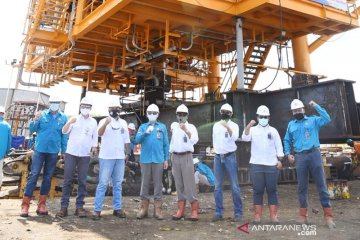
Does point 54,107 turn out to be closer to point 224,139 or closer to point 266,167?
point 224,139

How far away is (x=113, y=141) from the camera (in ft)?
17.2

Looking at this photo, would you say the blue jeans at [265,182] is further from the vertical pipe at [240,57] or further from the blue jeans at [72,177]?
the vertical pipe at [240,57]

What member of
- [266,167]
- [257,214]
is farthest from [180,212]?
[266,167]

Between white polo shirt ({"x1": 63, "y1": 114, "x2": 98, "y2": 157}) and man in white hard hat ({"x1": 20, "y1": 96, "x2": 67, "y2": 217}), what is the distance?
10.9 inches

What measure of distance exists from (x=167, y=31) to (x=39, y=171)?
600cm

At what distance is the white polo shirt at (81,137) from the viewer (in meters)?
5.18

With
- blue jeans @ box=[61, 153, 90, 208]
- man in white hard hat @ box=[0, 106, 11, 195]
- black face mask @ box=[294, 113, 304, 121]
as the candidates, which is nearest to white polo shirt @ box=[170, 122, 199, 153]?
blue jeans @ box=[61, 153, 90, 208]

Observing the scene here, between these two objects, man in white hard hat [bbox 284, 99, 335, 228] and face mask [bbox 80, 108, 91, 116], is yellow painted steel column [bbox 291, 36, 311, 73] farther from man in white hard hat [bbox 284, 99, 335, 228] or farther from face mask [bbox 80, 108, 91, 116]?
face mask [bbox 80, 108, 91, 116]

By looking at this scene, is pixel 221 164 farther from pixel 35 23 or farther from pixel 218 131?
pixel 35 23

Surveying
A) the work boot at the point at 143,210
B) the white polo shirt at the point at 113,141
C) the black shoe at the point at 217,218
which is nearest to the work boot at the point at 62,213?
the white polo shirt at the point at 113,141

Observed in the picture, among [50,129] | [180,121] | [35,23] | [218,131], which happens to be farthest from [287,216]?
[35,23]

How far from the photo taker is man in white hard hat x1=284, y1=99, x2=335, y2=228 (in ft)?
15.2

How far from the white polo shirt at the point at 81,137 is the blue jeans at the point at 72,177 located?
0.35 feet

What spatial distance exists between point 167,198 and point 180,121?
277cm
